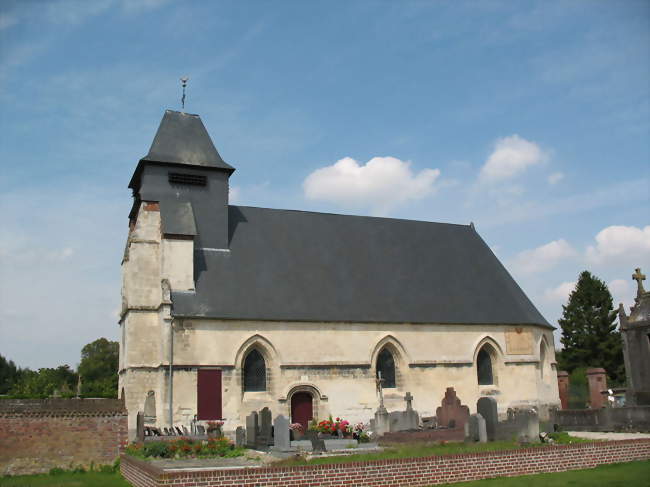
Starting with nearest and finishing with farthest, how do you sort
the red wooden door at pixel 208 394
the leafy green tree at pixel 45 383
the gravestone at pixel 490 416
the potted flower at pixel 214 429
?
the gravestone at pixel 490 416 < the potted flower at pixel 214 429 < the red wooden door at pixel 208 394 < the leafy green tree at pixel 45 383

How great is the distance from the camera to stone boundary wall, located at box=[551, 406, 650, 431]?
18572 mm

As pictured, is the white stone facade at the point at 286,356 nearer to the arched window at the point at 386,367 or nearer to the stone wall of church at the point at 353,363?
the stone wall of church at the point at 353,363

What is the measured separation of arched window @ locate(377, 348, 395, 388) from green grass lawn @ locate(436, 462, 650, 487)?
35.6 feet

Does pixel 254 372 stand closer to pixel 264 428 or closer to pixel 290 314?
pixel 290 314

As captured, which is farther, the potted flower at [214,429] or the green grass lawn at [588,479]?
the potted flower at [214,429]

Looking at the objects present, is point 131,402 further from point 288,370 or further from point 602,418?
point 602,418

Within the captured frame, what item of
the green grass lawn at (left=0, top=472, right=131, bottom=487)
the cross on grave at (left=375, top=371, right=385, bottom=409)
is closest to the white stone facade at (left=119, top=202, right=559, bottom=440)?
the cross on grave at (left=375, top=371, right=385, bottom=409)

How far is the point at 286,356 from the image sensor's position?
21875mm

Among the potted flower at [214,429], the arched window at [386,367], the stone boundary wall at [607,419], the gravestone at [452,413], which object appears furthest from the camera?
the arched window at [386,367]

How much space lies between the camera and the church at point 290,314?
68.7ft

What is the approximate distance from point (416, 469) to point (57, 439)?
396 inches

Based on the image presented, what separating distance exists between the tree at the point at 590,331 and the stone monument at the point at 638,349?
23.1 m

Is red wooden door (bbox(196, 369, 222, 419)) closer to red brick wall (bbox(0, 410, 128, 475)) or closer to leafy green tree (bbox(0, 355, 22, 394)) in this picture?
red brick wall (bbox(0, 410, 128, 475))

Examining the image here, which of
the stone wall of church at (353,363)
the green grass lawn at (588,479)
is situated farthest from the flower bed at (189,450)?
the stone wall of church at (353,363)
